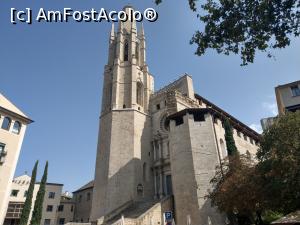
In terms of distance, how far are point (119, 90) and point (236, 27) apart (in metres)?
30.4

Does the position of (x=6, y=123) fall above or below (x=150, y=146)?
above

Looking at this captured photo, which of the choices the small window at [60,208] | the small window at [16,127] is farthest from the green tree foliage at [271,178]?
the small window at [60,208]

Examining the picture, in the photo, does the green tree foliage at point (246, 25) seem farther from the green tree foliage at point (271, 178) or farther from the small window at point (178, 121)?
the small window at point (178, 121)

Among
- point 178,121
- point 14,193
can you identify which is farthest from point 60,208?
point 178,121

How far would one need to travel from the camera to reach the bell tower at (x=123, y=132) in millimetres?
31406

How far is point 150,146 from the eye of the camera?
3644cm

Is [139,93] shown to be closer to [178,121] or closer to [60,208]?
[178,121]

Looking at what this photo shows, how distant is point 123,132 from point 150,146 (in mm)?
4625

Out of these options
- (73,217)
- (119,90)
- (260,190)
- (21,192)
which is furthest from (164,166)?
(21,192)

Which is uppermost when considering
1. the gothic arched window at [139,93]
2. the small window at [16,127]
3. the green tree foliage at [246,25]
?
the gothic arched window at [139,93]

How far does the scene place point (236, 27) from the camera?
9977 millimetres

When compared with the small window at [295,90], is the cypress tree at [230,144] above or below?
below

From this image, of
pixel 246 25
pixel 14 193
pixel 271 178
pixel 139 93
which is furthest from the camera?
pixel 14 193

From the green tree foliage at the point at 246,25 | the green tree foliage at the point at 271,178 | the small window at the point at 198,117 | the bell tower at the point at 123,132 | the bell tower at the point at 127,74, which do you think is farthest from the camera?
the bell tower at the point at 127,74
